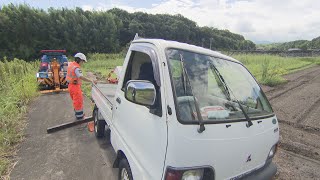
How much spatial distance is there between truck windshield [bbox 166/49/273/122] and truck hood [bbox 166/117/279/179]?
0.38ft

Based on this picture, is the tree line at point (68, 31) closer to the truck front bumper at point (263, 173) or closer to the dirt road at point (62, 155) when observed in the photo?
the dirt road at point (62, 155)

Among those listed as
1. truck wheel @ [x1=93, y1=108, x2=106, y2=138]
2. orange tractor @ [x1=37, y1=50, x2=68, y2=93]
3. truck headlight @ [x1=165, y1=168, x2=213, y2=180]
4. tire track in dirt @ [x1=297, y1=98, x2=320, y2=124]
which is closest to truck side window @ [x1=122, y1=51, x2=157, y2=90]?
truck headlight @ [x1=165, y1=168, x2=213, y2=180]

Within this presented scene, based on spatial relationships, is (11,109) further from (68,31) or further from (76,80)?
(68,31)

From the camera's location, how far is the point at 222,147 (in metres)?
2.40

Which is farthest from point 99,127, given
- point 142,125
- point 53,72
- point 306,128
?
point 53,72

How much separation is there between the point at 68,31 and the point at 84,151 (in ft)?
159

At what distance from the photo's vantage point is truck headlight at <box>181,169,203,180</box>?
7.33 ft

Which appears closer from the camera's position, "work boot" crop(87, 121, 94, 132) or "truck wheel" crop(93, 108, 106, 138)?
"truck wheel" crop(93, 108, 106, 138)

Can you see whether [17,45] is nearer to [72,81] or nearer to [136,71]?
[72,81]

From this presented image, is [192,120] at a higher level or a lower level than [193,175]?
higher

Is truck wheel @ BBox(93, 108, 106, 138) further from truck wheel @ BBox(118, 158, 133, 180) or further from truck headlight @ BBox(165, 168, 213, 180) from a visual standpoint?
truck headlight @ BBox(165, 168, 213, 180)

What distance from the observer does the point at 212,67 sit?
10.3ft

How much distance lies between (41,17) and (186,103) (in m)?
51.3

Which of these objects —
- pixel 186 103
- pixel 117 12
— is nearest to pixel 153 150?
pixel 186 103
